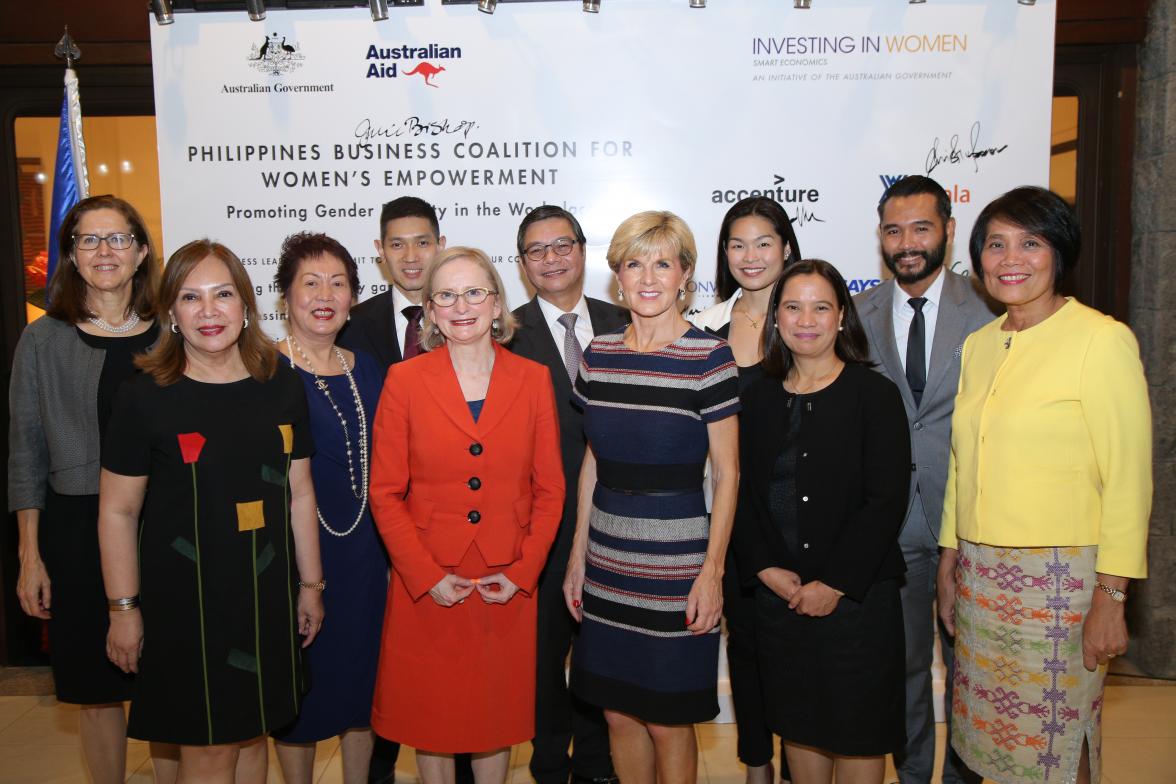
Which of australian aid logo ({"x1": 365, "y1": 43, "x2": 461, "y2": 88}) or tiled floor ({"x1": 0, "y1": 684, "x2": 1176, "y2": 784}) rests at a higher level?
australian aid logo ({"x1": 365, "y1": 43, "x2": 461, "y2": 88})

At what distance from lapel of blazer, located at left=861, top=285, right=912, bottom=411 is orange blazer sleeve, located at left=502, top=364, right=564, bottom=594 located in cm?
117

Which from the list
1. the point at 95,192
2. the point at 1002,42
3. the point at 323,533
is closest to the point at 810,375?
the point at 323,533

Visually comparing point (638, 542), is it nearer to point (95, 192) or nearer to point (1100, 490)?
point (1100, 490)

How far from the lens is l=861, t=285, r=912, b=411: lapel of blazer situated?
9.46 feet

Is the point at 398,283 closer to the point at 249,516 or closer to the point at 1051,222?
the point at 249,516

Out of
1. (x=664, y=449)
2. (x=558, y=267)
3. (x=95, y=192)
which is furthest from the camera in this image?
(x=95, y=192)

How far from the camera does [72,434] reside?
8.78ft

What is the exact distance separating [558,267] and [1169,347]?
316 centimetres

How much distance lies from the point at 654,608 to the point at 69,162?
341 cm

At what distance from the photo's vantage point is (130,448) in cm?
219
